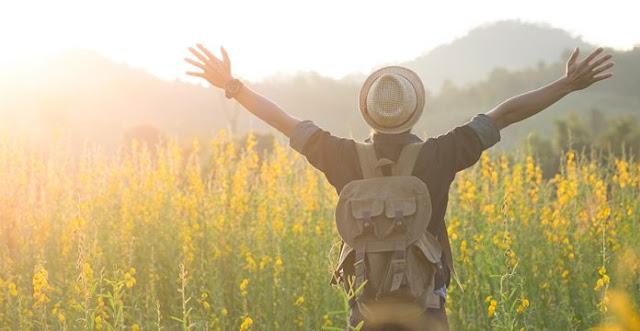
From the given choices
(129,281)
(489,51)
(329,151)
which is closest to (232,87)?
(329,151)

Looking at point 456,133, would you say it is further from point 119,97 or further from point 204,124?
point 119,97

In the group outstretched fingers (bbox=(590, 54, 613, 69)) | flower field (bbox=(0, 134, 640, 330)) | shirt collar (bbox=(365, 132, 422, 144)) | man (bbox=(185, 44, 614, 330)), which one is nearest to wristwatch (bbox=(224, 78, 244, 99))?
man (bbox=(185, 44, 614, 330))

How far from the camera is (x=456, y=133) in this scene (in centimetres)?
329

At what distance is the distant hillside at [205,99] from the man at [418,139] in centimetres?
2875

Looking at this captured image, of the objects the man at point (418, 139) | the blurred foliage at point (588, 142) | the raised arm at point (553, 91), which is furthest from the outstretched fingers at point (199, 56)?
the blurred foliage at point (588, 142)

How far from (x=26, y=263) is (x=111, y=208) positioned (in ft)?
3.49

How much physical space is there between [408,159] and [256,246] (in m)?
2.90

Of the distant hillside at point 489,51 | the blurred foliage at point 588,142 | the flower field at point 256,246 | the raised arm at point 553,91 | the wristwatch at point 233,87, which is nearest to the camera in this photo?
the raised arm at point 553,91

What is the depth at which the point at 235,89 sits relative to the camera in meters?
3.86

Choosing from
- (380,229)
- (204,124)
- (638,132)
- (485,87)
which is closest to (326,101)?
(204,124)

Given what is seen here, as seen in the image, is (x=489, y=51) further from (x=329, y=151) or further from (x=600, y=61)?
(x=329, y=151)

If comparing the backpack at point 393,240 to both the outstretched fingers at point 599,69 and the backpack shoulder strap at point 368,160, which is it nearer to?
the backpack shoulder strap at point 368,160

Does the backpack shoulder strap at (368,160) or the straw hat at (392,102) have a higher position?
the straw hat at (392,102)

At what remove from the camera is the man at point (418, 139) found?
10.7ft
